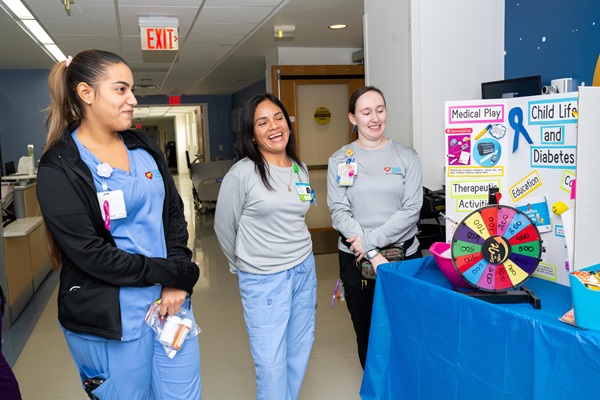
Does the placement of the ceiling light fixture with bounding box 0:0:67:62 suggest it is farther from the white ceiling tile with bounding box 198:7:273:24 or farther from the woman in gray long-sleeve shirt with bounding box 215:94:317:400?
the woman in gray long-sleeve shirt with bounding box 215:94:317:400

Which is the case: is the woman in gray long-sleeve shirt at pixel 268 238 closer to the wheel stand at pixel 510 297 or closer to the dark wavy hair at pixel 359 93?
the dark wavy hair at pixel 359 93

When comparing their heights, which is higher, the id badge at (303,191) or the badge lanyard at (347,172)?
the badge lanyard at (347,172)

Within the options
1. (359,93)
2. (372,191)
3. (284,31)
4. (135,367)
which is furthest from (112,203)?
(284,31)

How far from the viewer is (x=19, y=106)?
29.5 feet

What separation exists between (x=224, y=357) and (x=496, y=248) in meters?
2.34

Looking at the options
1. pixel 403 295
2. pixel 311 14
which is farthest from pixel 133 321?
pixel 311 14

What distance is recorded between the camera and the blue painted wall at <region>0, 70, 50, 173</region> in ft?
29.2

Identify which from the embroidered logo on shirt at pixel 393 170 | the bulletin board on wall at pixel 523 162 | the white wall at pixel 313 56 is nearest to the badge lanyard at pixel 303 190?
the embroidered logo on shirt at pixel 393 170

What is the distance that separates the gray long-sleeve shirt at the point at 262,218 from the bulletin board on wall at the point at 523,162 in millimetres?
658

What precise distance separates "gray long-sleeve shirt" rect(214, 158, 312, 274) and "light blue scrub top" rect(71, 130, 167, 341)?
561 mm

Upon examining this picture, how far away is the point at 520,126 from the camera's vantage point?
1.99 m

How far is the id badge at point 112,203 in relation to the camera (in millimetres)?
1536

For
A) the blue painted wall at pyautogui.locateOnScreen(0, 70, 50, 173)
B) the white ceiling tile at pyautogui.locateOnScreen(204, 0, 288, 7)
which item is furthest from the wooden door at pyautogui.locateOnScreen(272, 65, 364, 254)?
the blue painted wall at pyautogui.locateOnScreen(0, 70, 50, 173)

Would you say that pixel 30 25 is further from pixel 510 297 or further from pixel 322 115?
pixel 510 297
